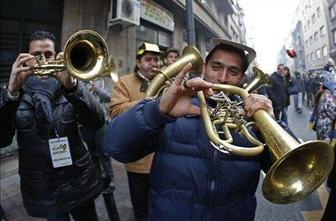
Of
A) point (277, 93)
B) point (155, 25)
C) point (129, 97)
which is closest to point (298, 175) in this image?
point (129, 97)

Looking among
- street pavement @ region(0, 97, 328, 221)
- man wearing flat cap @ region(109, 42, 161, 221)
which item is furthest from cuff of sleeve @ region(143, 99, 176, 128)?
street pavement @ region(0, 97, 328, 221)

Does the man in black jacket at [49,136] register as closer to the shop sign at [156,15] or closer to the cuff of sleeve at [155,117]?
the cuff of sleeve at [155,117]

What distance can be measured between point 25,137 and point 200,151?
131 centimetres

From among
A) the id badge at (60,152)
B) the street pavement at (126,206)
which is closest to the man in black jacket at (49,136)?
the id badge at (60,152)

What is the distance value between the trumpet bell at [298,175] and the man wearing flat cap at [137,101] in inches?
72.6

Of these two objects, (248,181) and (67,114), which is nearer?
(248,181)

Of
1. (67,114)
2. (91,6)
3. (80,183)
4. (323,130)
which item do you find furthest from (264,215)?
(91,6)

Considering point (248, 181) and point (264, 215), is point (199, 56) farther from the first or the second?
point (264, 215)

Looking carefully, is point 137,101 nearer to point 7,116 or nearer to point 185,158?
point 7,116

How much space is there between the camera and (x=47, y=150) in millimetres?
2395

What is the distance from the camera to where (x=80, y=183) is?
99.0 inches

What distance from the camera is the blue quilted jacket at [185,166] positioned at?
167cm

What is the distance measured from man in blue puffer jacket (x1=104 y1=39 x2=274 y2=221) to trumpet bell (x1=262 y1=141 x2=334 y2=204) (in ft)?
0.77

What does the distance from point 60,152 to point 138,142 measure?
3.04ft
